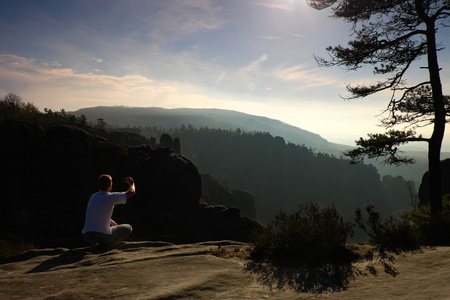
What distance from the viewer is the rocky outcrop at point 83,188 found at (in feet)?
94.0

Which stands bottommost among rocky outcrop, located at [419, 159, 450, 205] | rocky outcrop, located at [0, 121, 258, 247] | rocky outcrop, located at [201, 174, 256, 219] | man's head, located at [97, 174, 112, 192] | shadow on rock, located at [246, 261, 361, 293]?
rocky outcrop, located at [201, 174, 256, 219]

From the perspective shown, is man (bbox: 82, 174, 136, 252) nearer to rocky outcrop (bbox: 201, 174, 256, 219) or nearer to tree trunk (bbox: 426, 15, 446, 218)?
tree trunk (bbox: 426, 15, 446, 218)

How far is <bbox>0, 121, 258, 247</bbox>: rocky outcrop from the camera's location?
28.7 metres

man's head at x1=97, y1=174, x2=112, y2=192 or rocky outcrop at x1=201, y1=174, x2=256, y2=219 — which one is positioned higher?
man's head at x1=97, y1=174, x2=112, y2=192

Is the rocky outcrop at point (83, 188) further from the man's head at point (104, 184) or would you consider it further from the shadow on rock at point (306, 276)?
the shadow on rock at point (306, 276)

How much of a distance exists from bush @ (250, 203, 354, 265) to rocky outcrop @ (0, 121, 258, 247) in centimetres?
2778

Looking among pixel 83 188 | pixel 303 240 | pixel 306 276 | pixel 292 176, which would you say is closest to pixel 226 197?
pixel 83 188

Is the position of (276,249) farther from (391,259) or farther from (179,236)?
(179,236)

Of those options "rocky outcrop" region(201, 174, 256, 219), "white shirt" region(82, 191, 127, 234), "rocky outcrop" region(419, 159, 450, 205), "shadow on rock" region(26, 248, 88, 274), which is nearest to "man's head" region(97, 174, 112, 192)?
"white shirt" region(82, 191, 127, 234)

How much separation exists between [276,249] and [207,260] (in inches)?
56.7

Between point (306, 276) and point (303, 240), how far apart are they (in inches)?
39.1

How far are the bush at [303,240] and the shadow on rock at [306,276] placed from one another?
0.28 m

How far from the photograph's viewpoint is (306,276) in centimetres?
445

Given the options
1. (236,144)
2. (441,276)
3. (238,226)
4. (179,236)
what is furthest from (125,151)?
(236,144)
